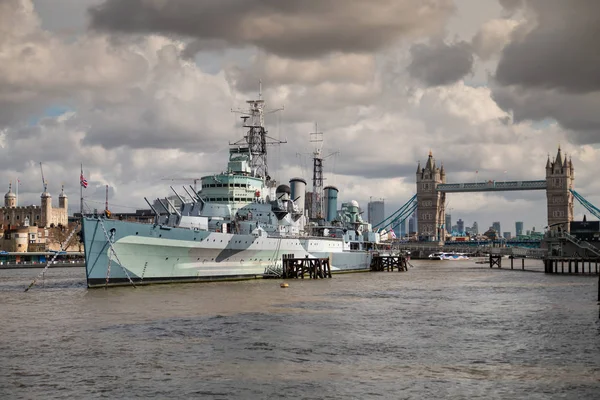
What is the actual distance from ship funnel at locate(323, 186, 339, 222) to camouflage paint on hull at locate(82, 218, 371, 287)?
23915 mm

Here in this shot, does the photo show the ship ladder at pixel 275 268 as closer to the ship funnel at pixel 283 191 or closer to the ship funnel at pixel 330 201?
the ship funnel at pixel 283 191

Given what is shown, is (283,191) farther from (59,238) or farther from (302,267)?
(59,238)

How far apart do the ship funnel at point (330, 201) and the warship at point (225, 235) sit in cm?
288

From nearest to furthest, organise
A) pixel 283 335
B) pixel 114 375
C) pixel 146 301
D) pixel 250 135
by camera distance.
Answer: pixel 114 375 → pixel 283 335 → pixel 146 301 → pixel 250 135

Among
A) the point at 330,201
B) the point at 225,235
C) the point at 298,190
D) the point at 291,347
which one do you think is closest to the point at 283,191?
the point at 298,190

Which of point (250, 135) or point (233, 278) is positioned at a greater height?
point (250, 135)

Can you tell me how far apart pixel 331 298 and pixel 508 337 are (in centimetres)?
1714

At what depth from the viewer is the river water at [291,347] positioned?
19562mm

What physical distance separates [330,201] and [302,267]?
82.3ft

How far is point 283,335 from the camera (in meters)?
28.0

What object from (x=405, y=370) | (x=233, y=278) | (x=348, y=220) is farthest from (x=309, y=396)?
(x=348, y=220)

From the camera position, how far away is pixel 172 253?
1891 inches

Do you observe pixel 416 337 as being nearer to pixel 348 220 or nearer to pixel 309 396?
pixel 309 396

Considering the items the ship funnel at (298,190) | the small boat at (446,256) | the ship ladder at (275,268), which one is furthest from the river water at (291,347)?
the small boat at (446,256)
